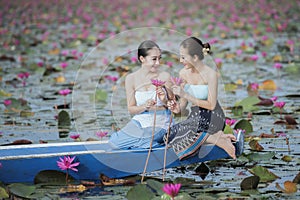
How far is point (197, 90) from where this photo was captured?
16.4 feet

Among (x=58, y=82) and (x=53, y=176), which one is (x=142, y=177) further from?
(x=58, y=82)

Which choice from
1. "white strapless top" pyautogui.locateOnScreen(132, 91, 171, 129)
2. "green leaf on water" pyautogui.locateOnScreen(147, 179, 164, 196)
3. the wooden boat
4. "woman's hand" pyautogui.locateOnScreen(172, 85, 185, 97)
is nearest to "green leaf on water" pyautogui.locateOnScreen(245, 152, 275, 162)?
the wooden boat

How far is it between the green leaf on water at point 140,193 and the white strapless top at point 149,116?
2.68 feet

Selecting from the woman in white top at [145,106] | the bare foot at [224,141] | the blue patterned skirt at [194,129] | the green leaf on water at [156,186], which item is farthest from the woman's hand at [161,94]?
the green leaf on water at [156,186]

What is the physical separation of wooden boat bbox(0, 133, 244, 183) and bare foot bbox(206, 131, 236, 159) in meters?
0.03

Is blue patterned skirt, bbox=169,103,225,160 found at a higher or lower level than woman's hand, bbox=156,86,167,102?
lower

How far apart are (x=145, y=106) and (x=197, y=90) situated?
0.40 metres

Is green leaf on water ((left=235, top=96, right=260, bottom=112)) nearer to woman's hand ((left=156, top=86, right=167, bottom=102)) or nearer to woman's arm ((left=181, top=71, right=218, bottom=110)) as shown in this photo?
woman's arm ((left=181, top=71, right=218, bottom=110))

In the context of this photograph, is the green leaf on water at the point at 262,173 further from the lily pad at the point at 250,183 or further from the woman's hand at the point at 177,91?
the woman's hand at the point at 177,91

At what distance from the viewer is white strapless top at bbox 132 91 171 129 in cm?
487

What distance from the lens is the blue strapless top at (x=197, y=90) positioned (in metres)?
4.98

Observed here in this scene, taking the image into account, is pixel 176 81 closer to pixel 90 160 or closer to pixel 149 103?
pixel 149 103

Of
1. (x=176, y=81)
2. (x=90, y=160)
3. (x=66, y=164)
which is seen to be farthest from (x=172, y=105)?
(x=66, y=164)

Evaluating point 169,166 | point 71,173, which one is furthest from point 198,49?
point 71,173
